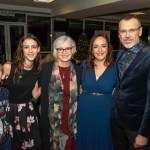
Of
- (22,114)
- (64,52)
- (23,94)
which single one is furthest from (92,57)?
(22,114)

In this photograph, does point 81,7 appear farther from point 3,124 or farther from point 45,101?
point 3,124

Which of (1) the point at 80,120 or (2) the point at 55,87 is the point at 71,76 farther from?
(1) the point at 80,120

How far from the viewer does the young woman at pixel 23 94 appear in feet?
7.47

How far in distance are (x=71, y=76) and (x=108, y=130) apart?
0.76m

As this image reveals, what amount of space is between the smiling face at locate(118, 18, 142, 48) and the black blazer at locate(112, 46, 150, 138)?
140mm

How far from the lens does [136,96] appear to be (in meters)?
1.84

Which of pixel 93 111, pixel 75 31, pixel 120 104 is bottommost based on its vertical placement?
pixel 93 111

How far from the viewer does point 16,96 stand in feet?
7.52

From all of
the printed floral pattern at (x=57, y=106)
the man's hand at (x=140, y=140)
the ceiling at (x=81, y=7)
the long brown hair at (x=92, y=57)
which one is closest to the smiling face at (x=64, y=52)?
the printed floral pattern at (x=57, y=106)

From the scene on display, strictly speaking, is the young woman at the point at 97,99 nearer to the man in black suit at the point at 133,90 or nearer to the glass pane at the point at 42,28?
the man in black suit at the point at 133,90

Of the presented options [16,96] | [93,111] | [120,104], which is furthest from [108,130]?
[16,96]

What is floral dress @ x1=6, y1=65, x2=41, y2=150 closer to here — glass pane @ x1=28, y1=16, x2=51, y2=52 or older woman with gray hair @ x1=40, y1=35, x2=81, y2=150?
older woman with gray hair @ x1=40, y1=35, x2=81, y2=150

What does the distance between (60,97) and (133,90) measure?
863mm

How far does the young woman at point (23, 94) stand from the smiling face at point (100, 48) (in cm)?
70
